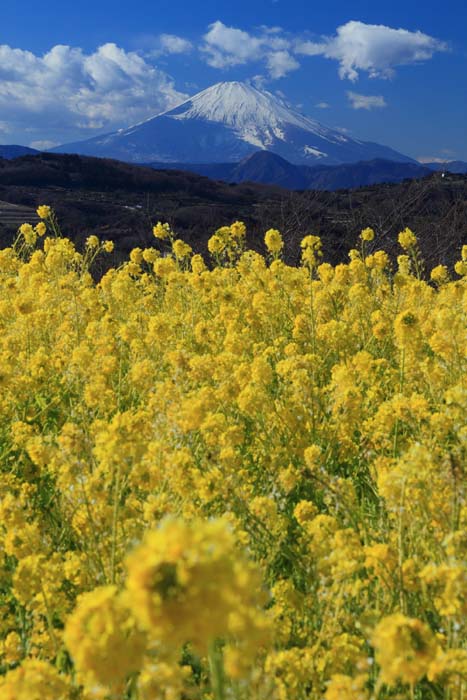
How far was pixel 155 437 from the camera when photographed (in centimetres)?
302

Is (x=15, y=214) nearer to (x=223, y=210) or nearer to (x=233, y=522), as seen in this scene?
(x=223, y=210)

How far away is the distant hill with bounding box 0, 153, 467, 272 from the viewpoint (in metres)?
17.9

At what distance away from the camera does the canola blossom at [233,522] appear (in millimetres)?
1229

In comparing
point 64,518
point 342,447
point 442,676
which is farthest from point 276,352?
point 442,676

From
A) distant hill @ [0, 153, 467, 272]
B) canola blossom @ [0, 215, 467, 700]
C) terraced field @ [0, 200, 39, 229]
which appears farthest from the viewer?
terraced field @ [0, 200, 39, 229]

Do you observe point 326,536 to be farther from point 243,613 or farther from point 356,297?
point 356,297

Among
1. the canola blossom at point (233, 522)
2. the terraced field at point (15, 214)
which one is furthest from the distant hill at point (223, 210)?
the canola blossom at point (233, 522)

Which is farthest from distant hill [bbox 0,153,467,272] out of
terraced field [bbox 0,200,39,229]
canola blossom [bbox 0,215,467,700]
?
canola blossom [bbox 0,215,467,700]

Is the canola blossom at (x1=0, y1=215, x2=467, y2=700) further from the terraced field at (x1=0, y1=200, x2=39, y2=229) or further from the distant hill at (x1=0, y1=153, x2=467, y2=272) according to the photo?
the terraced field at (x1=0, y1=200, x2=39, y2=229)

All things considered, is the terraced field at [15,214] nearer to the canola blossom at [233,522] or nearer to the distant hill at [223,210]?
the distant hill at [223,210]

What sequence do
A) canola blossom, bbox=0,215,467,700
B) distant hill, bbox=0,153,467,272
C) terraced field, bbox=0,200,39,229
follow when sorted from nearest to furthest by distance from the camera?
canola blossom, bbox=0,215,467,700, distant hill, bbox=0,153,467,272, terraced field, bbox=0,200,39,229

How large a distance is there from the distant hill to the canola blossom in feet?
36.6

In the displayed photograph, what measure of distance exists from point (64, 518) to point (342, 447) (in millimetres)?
1732

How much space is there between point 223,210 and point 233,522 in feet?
111
